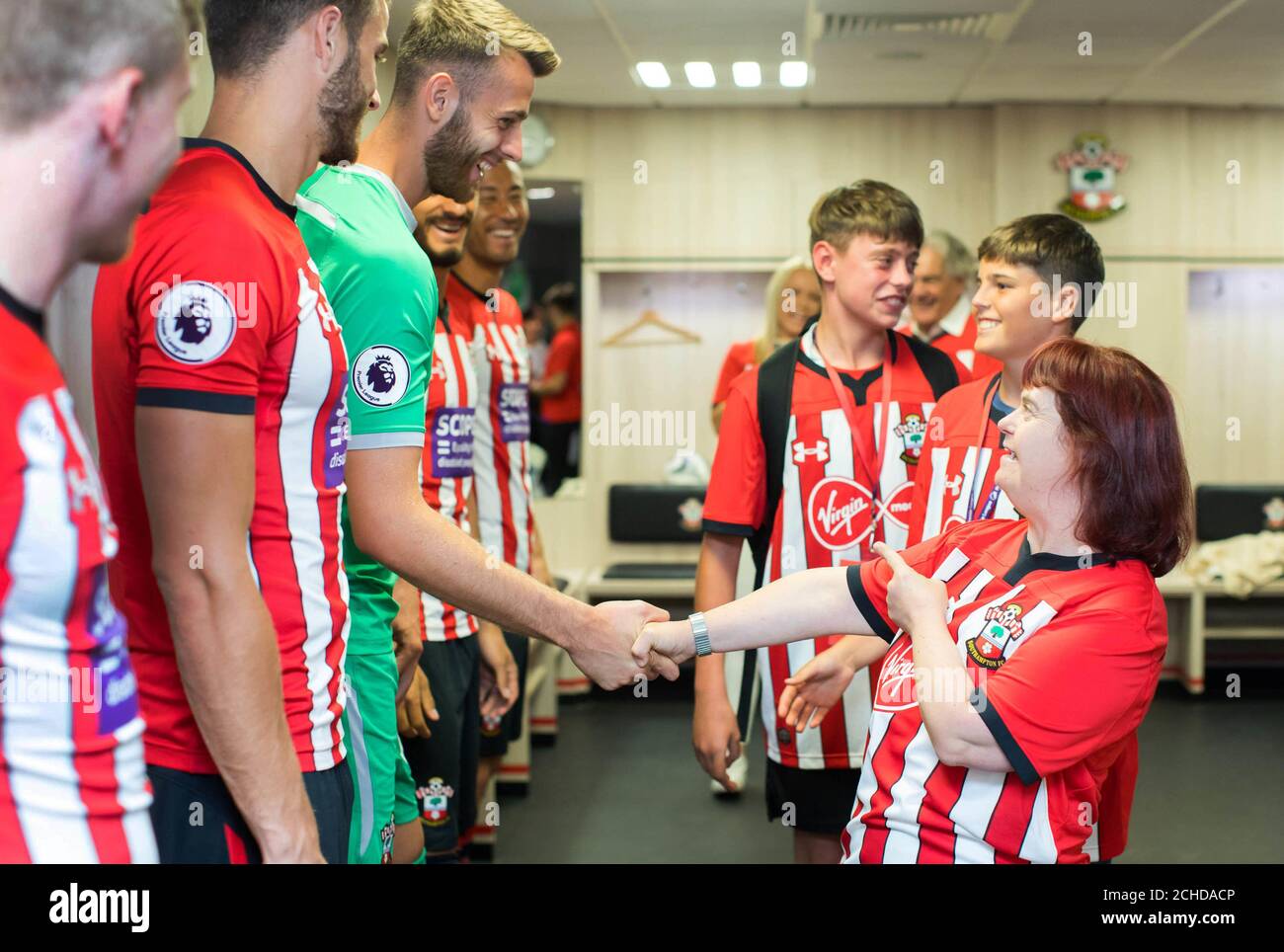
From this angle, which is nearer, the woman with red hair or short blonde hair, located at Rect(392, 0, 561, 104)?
the woman with red hair

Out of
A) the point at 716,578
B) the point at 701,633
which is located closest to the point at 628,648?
the point at 701,633

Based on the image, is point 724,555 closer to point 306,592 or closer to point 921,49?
point 306,592

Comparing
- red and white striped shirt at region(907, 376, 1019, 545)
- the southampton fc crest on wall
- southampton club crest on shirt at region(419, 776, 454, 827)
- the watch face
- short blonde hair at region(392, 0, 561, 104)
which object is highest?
the watch face

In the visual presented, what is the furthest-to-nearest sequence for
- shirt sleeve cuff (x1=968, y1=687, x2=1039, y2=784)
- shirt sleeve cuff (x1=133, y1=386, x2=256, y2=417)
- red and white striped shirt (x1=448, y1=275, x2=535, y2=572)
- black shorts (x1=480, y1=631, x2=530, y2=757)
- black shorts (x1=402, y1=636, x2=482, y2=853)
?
black shorts (x1=480, y1=631, x2=530, y2=757)
red and white striped shirt (x1=448, y1=275, x2=535, y2=572)
black shorts (x1=402, y1=636, x2=482, y2=853)
shirt sleeve cuff (x1=968, y1=687, x2=1039, y2=784)
shirt sleeve cuff (x1=133, y1=386, x2=256, y2=417)

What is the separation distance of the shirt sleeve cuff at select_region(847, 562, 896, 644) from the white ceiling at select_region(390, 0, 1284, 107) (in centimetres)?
334

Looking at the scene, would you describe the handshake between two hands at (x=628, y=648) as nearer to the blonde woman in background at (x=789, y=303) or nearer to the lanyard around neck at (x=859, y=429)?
the lanyard around neck at (x=859, y=429)

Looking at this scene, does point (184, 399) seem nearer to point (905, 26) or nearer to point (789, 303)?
point (789, 303)

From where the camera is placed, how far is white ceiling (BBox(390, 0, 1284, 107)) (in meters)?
4.97

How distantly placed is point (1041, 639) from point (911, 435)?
104 centimetres

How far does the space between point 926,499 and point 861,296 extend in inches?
20.0

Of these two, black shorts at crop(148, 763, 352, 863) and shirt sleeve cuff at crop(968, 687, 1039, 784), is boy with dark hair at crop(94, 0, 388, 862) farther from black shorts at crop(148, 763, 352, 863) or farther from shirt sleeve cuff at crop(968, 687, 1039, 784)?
shirt sleeve cuff at crop(968, 687, 1039, 784)

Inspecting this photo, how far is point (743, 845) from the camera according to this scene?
4.16 meters

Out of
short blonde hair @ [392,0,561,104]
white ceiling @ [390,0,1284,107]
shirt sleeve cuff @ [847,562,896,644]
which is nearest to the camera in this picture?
shirt sleeve cuff @ [847,562,896,644]

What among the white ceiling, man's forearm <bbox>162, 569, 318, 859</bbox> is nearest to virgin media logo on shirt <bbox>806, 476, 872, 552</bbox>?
man's forearm <bbox>162, 569, 318, 859</bbox>
